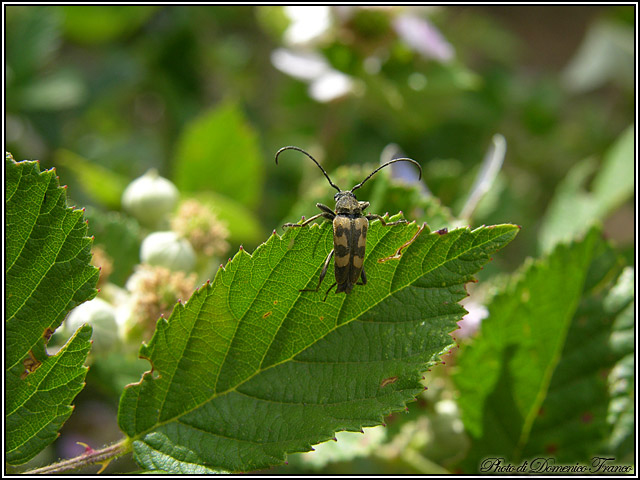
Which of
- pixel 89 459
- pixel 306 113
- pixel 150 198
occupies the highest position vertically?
pixel 306 113

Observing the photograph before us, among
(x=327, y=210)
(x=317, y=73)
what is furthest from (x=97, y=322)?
(x=317, y=73)

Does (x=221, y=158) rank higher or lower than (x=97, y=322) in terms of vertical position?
higher

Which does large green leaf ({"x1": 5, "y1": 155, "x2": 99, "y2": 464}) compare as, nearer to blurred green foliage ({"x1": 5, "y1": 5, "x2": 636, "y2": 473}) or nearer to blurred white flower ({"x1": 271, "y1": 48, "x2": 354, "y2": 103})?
blurred green foliage ({"x1": 5, "y1": 5, "x2": 636, "y2": 473})

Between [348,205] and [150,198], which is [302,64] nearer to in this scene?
[150,198]

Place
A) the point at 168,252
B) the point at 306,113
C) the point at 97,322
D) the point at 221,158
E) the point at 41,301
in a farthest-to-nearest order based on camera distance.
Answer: the point at 306,113 < the point at 221,158 < the point at 168,252 < the point at 97,322 < the point at 41,301

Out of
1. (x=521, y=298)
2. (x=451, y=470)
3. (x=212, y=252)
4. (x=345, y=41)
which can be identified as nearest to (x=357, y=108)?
(x=345, y=41)

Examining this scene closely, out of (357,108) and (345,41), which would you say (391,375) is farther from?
(357,108)

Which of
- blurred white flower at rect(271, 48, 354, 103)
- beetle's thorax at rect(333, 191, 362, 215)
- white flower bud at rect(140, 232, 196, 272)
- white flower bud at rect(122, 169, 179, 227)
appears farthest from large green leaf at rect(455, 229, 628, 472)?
blurred white flower at rect(271, 48, 354, 103)
